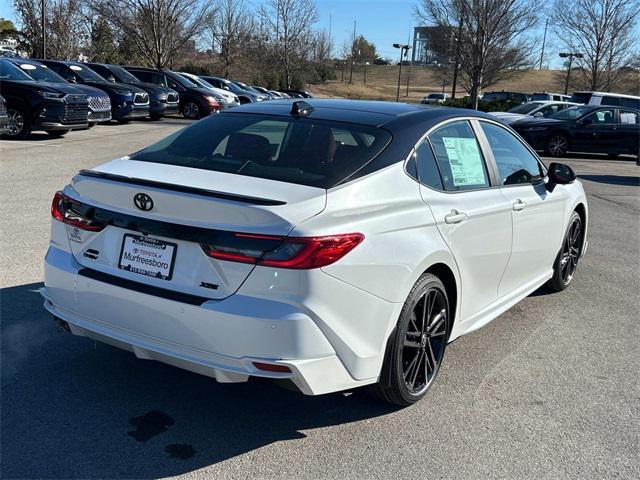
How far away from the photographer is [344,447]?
11.1 ft

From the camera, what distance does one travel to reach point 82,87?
16.6 m

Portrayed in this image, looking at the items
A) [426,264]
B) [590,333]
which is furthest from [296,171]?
[590,333]

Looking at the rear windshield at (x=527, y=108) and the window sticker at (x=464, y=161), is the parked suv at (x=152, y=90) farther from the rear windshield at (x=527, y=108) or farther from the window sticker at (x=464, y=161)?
the window sticker at (x=464, y=161)

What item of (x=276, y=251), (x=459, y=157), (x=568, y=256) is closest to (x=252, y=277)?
(x=276, y=251)

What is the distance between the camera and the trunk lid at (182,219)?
3.06 metres

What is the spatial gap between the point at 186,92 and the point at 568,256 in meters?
21.0

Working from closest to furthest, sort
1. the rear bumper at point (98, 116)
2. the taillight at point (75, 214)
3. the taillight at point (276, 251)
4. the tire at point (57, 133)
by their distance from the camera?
the taillight at point (276, 251) → the taillight at point (75, 214) → the tire at point (57, 133) → the rear bumper at point (98, 116)

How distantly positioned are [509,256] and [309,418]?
1890mm

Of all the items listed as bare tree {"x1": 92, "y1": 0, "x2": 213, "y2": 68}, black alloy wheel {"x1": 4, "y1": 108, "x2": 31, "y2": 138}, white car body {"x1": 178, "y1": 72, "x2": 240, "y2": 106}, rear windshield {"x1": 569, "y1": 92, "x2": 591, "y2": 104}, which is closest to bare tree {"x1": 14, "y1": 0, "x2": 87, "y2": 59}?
bare tree {"x1": 92, "y1": 0, "x2": 213, "y2": 68}

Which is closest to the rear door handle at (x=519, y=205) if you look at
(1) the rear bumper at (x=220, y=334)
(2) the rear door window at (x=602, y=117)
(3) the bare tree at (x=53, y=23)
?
(1) the rear bumper at (x=220, y=334)

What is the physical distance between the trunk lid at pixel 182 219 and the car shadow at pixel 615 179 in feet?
43.7

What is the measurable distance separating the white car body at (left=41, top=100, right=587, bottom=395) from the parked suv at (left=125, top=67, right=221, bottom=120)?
71.5ft

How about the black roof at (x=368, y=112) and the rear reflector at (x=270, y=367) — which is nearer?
the rear reflector at (x=270, y=367)

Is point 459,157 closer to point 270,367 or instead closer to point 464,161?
point 464,161
